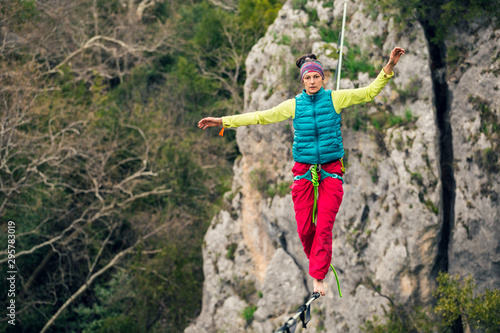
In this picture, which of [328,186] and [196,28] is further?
[196,28]

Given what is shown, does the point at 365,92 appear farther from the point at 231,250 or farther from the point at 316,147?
the point at 231,250

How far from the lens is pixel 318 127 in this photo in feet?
22.7

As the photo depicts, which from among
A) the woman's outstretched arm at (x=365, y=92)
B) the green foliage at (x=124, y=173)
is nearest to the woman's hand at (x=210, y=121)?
the woman's outstretched arm at (x=365, y=92)

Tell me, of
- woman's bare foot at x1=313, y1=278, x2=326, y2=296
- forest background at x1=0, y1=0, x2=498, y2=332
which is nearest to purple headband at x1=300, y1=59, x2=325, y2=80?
woman's bare foot at x1=313, y1=278, x2=326, y2=296

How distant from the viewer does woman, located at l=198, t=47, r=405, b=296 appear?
683 cm

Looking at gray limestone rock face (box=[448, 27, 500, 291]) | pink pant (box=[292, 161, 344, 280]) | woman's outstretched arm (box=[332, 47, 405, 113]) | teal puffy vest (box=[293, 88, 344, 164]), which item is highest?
woman's outstretched arm (box=[332, 47, 405, 113])

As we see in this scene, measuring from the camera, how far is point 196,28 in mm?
33188

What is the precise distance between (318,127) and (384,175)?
9.79 meters

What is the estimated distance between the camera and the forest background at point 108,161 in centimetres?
2295

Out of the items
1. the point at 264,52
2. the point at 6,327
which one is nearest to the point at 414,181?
the point at 264,52

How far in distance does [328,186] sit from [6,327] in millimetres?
18849

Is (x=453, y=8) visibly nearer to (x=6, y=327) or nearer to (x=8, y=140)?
(x=8, y=140)

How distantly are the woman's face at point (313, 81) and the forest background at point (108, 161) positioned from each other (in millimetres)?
16959

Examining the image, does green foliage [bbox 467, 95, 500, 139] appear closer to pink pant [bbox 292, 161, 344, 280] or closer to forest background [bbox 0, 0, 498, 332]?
pink pant [bbox 292, 161, 344, 280]
